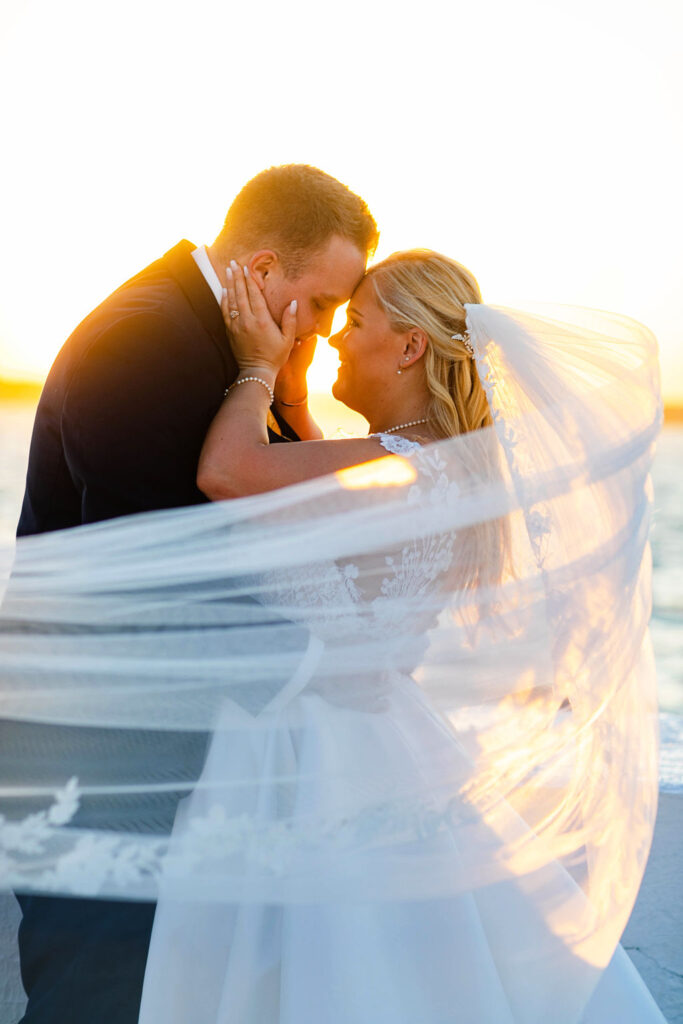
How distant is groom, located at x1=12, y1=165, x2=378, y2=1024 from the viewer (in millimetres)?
1578

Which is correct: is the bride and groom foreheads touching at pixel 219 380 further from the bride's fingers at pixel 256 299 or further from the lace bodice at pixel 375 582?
the lace bodice at pixel 375 582

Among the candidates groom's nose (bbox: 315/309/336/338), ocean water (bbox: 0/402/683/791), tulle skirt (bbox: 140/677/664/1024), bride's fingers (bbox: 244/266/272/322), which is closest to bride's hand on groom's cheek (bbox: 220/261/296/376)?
bride's fingers (bbox: 244/266/272/322)

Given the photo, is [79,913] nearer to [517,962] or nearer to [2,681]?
[2,681]

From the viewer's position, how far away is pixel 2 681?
151cm

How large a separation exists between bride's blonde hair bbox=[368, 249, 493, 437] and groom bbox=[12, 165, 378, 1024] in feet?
0.87

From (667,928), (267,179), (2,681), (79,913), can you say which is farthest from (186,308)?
(667,928)

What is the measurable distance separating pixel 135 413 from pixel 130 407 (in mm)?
15

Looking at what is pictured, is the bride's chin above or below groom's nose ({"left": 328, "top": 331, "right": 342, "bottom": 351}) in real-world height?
below

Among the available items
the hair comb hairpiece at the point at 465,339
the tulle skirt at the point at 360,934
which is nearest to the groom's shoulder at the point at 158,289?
the hair comb hairpiece at the point at 465,339

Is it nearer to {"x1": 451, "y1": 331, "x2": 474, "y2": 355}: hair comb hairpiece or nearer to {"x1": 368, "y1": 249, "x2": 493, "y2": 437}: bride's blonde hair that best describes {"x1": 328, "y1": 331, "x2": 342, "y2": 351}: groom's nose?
{"x1": 368, "y1": 249, "x2": 493, "y2": 437}: bride's blonde hair

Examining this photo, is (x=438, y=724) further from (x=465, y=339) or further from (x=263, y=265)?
(x=263, y=265)

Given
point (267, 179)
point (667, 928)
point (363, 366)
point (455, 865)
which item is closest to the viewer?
point (455, 865)

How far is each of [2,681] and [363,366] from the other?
1.21 m

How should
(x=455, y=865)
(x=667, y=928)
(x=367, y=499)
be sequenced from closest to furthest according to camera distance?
(x=455, y=865) → (x=367, y=499) → (x=667, y=928)
